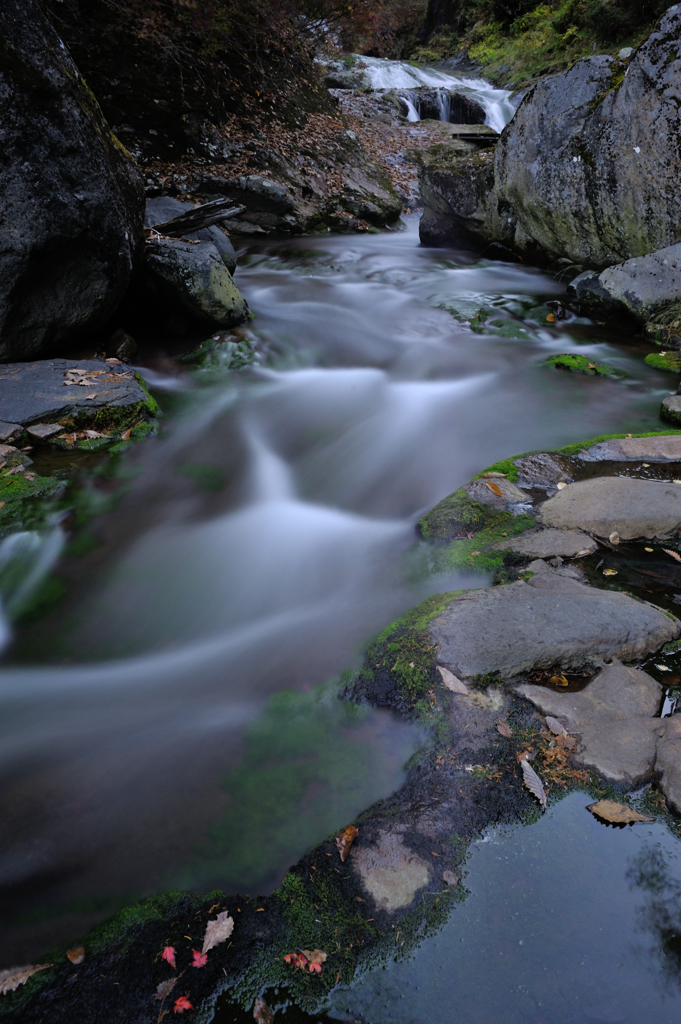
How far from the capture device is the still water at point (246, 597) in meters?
2.05

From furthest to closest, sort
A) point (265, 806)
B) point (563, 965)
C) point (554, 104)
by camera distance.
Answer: point (554, 104)
point (265, 806)
point (563, 965)

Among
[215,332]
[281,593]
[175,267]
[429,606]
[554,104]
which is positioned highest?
[554,104]

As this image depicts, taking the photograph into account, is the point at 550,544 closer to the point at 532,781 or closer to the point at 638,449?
the point at 532,781

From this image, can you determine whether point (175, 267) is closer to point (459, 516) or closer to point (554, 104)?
point (459, 516)

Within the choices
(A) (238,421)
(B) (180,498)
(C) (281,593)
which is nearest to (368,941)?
(C) (281,593)

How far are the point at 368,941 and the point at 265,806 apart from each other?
62 cm

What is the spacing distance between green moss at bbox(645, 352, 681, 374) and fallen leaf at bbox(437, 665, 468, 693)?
538cm

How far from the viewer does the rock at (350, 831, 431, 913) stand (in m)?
1.74

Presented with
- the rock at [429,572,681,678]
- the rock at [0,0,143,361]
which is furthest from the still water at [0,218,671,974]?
the rock at [0,0,143,361]

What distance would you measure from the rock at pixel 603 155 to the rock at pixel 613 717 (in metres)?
6.24

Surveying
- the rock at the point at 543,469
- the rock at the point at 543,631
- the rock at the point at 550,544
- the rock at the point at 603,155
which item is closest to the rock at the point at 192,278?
the rock at the point at 543,469

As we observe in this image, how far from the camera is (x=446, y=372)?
6480 millimetres

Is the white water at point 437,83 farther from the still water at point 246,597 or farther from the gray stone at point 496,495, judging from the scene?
the gray stone at point 496,495

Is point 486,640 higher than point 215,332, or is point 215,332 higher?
point 215,332
